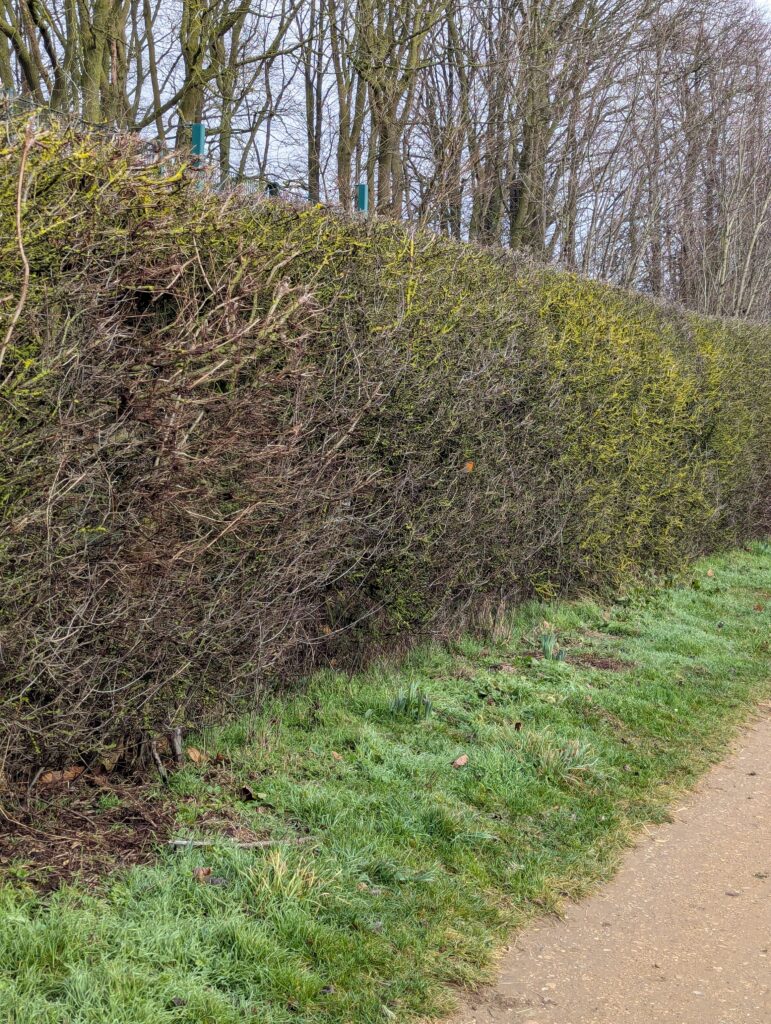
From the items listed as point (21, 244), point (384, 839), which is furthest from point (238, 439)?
point (384, 839)

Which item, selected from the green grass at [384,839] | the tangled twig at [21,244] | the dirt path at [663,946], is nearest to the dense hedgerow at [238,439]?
the tangled twig at [21,244]

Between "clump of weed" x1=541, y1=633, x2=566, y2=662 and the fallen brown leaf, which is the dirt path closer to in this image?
the fallen brown leaf

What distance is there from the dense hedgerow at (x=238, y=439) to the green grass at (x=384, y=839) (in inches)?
19.5

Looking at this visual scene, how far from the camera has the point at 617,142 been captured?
1283cm

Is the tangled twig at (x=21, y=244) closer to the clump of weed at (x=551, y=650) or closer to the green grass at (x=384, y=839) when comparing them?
the green grass at (x=384, y=839)

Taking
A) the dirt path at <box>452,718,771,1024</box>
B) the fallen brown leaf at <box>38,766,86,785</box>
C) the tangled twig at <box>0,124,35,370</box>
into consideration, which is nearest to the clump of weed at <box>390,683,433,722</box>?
the dirt path at <box>452,718,771,1024</box>

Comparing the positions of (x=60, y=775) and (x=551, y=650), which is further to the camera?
(x=551, y=650)

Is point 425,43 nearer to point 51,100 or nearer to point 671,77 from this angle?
point 671,77

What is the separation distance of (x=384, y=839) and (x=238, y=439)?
5.99ft

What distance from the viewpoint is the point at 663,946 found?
3.31 meters

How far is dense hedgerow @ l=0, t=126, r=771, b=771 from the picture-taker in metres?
3.29

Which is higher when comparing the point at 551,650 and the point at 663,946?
the point at 551,650

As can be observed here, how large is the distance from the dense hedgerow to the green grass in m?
0.50

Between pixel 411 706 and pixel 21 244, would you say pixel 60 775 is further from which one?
pixel 21 244
